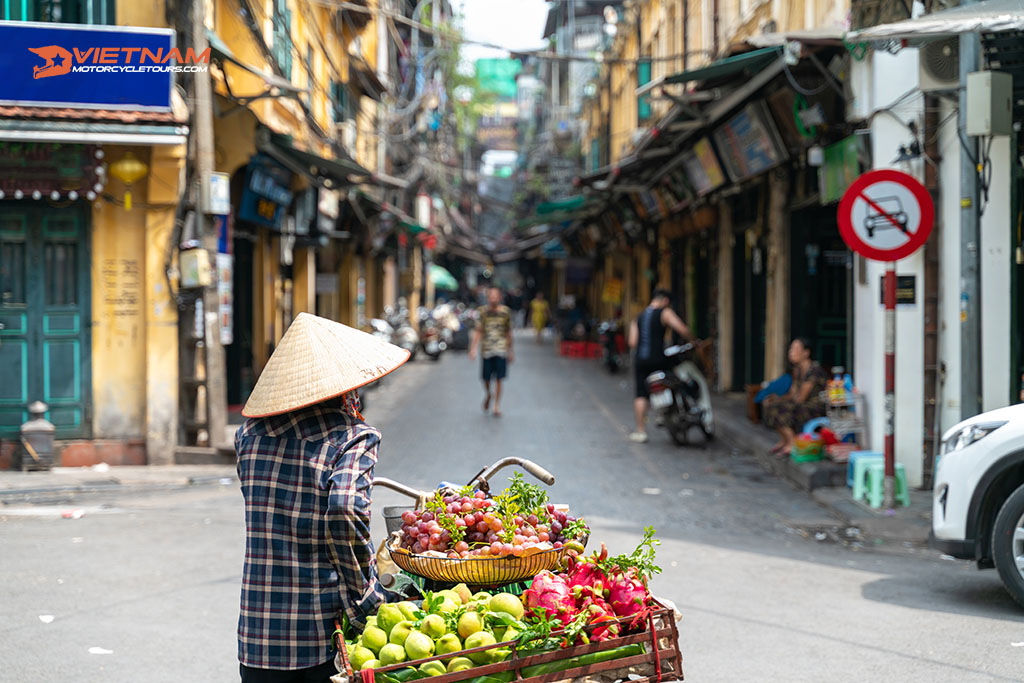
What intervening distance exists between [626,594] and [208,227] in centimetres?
988

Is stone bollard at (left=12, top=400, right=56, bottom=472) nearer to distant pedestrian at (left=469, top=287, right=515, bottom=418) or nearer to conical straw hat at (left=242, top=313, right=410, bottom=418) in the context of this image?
distant pedestrian at (left=469, top=287, right=515, bottom=418)

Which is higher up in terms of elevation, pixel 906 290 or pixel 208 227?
pixel 208 227

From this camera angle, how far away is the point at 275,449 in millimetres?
3484

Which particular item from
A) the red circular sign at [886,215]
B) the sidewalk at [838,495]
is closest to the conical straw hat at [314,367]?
the sidewalk at [838,495]

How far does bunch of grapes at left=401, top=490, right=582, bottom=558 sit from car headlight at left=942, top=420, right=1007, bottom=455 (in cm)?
375

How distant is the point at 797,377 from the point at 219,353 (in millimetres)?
6665

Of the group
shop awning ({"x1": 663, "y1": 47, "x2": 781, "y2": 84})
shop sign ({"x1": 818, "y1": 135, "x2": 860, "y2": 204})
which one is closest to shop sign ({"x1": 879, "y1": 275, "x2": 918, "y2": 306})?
shop sign ({"x1": 818, "y1": 135, "x2": 860, "y2": 204})

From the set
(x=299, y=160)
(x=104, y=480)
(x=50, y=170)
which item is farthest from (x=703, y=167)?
(x=104, y=480)

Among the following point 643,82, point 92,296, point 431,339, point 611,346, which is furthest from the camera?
point 431,339

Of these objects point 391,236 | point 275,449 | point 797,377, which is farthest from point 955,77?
point 391,236

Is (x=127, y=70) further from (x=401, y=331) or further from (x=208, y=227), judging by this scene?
(x=401, y=331)

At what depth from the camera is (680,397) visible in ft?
47.4

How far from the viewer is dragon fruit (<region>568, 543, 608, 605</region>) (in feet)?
11.4

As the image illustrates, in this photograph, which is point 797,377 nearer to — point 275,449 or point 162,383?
point 162,383
